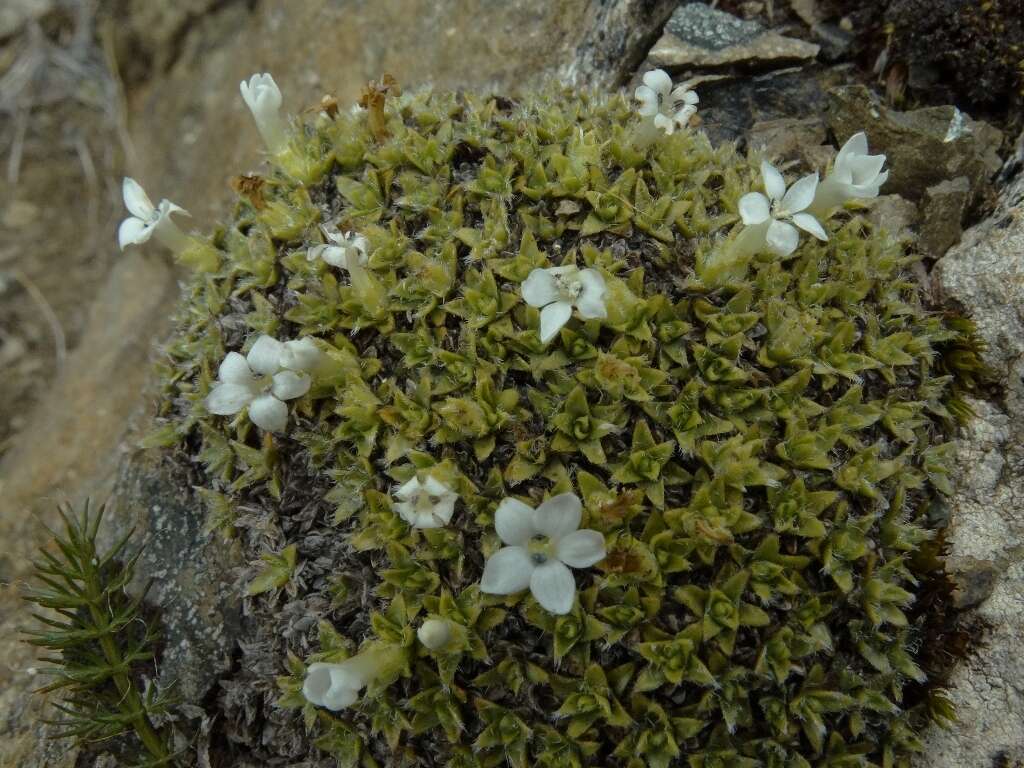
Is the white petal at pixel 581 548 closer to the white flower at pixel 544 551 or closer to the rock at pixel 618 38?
the white flower at pixel 544 551

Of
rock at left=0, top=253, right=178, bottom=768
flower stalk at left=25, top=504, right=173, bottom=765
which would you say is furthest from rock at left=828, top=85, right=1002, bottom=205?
rock at left=0, top=253, right=178, bottom=768

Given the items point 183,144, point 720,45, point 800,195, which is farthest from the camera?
point 183,144

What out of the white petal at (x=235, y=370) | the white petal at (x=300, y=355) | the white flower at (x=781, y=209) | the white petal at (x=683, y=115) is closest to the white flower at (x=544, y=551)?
the white petal at (x=300, y=355)

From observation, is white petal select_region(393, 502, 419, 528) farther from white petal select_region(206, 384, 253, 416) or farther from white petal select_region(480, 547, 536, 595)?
white petal select_region(206, 384, 253, 416)

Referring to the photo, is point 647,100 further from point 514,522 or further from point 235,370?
point 235,370

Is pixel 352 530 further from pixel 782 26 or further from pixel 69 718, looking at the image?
pixel 782 26

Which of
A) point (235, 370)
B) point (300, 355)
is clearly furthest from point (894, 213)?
point (235, 370)

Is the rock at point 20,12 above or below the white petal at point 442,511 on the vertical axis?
above
